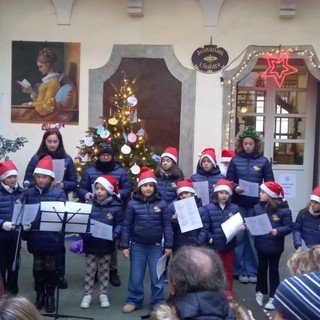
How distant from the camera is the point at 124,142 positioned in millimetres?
8781

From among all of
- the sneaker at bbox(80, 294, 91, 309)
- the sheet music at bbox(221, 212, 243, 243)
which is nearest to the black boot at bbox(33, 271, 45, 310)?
the sneaker at bbox(80, 294, 91, 309)

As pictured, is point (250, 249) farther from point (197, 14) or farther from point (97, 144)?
point (197, 14)

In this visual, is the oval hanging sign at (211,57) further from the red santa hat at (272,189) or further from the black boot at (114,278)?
the black boot at (114,278)

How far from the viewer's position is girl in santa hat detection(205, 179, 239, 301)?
259 inches

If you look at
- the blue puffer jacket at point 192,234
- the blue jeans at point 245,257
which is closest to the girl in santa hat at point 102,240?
the blue puffer jacket at point 192,234

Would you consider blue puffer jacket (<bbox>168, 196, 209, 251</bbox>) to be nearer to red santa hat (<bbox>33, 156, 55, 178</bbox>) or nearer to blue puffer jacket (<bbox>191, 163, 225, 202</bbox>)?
blue puffer jacket (<bbox>191, 163, 225, 202</bbox>)

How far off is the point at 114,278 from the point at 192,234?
1.37 metres

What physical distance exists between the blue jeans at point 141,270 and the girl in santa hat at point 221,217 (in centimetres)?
64

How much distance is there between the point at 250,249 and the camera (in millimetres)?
7691

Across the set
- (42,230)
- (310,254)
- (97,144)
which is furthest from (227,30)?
(310,254)

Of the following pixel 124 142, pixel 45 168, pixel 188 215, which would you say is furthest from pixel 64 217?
pixel 124 142

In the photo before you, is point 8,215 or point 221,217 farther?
point 221,217

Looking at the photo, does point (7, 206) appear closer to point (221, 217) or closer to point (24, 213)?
point (24, 213)

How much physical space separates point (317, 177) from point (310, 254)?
7.89 meters
